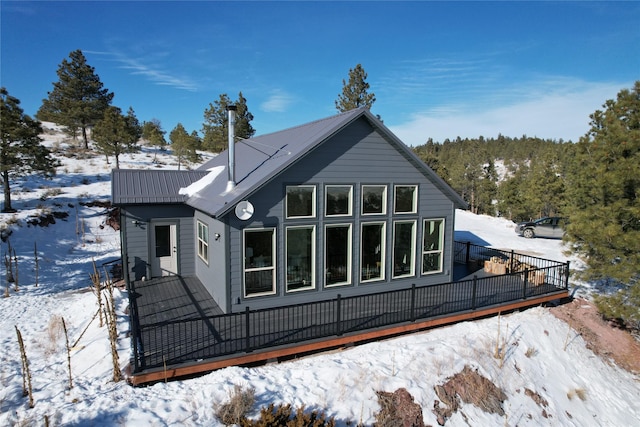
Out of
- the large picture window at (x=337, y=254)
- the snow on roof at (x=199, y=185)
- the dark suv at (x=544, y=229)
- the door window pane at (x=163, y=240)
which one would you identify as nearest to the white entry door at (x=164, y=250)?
the door window pane at (x=163, y=240)

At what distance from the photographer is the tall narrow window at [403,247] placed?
437 inches

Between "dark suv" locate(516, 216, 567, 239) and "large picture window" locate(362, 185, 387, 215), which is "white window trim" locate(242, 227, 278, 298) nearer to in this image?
"large picture window" locate(362, 185, 387, 215)

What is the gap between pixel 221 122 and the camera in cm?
3694

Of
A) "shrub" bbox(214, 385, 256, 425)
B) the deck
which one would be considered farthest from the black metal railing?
"shrub" bbox(214, 385, 256, 425)

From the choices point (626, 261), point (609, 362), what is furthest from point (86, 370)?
point (626, 261)

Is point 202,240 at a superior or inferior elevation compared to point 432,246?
superior

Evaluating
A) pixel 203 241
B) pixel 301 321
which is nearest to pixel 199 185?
pixel 203 241

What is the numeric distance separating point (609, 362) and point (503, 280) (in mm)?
3349

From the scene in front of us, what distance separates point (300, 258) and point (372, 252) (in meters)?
2.26

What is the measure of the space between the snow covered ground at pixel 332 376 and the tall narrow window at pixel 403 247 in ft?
7.09

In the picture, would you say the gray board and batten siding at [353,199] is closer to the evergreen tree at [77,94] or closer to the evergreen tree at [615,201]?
the evergreen tree at [615,201]

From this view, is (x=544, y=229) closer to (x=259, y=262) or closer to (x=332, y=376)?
(x=259, y=262)

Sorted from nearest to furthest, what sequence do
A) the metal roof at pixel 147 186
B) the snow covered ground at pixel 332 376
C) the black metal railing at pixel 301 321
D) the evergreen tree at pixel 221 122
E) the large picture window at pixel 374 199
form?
the snow covered ground at pixel 332 376, the black metal railing at pixel 301 321, the large picture window at pixel 374 199, the metal roof at pixel 147 186, the evergreen tree at pixel 221 122

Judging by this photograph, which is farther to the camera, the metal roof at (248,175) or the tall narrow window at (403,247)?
the tall narrow window at (403,247)
